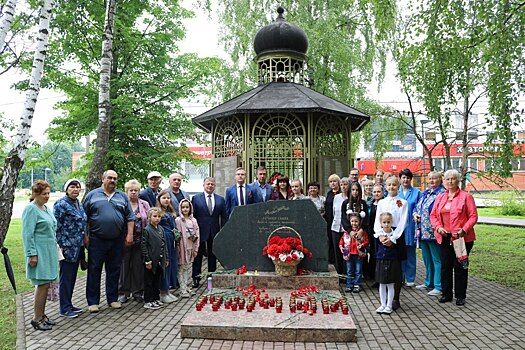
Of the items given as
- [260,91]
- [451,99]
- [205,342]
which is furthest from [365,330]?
[260,91]

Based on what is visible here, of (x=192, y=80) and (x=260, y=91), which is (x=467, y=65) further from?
(x=192, y=80)

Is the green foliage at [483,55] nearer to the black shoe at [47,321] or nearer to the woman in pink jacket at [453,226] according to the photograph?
the woman in pink jacket at [453,226]

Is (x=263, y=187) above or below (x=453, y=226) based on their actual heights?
above

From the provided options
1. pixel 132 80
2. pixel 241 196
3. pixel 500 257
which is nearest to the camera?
pixel 241 196

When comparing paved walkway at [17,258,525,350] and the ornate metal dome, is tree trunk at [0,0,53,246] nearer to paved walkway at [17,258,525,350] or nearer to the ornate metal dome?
paved walkway at [17,258,525,350]

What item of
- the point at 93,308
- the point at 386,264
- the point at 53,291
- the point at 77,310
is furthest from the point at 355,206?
the point at 53,291

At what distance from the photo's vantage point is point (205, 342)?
4949 millimetres

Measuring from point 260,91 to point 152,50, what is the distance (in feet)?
17.5

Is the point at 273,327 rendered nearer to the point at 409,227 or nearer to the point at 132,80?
the point at 409,227

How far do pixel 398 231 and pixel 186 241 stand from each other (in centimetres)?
333

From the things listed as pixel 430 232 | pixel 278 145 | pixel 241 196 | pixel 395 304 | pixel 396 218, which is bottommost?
pixel 395 304

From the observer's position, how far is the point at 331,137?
410 inches

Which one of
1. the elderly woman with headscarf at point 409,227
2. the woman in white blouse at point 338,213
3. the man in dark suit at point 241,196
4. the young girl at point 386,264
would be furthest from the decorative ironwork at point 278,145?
the young girl at point 386,264

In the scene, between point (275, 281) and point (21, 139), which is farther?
point (21, 139)
